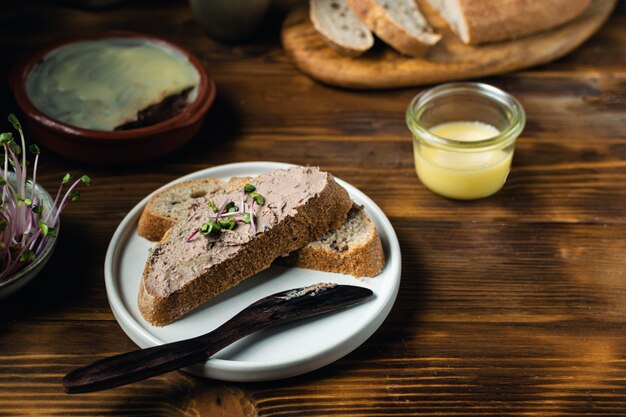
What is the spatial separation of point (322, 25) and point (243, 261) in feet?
4.45

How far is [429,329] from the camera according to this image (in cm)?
207

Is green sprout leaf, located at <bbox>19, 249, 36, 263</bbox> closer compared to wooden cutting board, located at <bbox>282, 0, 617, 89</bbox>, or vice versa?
green sprout leaf, located at <bbox>19, 249, 36, 263</bbox>

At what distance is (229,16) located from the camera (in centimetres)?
311

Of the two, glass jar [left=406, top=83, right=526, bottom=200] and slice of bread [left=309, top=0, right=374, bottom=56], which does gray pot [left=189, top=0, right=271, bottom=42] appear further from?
glass jar [left=406, top=83, right=526, bottom=200]

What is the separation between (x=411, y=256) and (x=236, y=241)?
0.60m

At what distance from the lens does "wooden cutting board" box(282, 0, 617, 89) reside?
2.96 meters

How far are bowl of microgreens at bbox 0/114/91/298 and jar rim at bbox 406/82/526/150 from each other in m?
1.05

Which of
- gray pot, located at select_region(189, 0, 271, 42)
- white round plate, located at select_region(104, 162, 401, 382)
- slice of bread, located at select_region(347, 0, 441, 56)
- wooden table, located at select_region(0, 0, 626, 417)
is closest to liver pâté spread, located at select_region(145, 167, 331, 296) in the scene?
white round plate, located at select_region(104, 162, 401, 382)

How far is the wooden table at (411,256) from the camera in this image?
1.89m

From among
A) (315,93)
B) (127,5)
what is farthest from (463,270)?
(127,5)

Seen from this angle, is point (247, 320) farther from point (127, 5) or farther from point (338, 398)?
point (127, 5)

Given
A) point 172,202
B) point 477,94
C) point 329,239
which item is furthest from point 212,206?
point 477,94

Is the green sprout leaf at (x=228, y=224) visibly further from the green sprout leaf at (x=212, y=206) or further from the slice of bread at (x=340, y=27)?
the slice of bread at (x=340, y=27)

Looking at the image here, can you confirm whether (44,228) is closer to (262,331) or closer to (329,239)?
(262,331)
